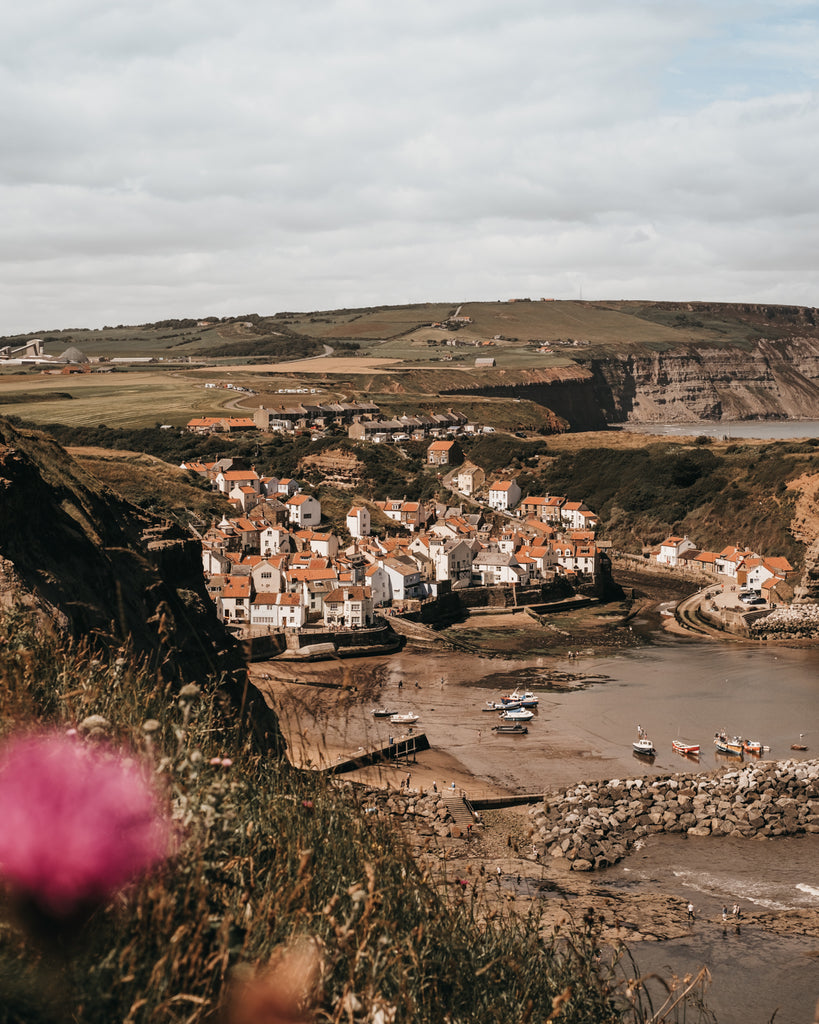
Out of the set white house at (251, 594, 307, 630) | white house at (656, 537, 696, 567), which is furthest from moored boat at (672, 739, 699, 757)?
white house at (656, 537, 696, 567)

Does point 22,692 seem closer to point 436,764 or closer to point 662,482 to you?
point 436,764

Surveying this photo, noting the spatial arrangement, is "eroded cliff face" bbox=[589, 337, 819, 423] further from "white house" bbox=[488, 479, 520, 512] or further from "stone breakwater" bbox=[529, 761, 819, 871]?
"stone breakwater" bbox=[529, 761, 819, 871]

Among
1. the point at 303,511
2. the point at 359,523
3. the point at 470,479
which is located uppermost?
the point at 470,479

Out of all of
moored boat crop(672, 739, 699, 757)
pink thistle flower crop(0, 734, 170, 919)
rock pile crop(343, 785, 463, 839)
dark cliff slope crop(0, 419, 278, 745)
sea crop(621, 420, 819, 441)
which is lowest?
moored boat crop(672, 739, 699, 757)

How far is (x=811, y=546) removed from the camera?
58094 mm

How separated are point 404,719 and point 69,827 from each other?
28443mm

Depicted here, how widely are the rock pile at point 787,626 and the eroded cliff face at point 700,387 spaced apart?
115m

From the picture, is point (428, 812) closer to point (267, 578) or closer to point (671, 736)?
point (671, 736)

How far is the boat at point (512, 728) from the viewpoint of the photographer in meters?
30.9

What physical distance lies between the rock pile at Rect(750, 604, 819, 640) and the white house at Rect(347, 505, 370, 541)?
25.4 metres

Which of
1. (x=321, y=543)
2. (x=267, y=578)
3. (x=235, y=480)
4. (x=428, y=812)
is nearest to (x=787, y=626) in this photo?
(x=267, y=578)

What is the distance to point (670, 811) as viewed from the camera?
2312 centimetres

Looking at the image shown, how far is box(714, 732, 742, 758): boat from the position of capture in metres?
28.5

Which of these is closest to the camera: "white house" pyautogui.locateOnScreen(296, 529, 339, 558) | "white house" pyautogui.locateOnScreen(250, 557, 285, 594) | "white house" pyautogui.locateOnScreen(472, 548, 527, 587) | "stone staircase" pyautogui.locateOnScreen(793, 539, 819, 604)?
"white house" pyautogui.locateOnScreen(250, 557, 285, 594)
